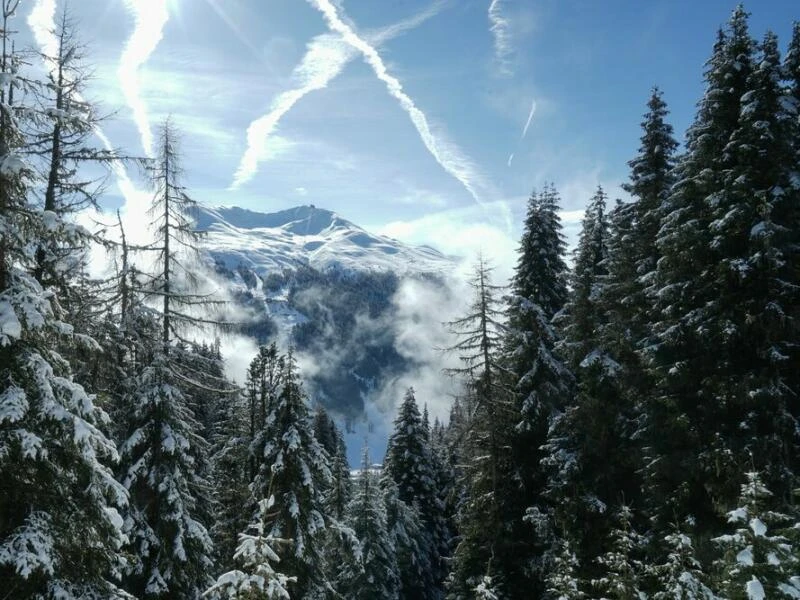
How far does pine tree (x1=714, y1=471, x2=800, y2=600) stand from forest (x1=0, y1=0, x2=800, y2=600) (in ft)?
0.12

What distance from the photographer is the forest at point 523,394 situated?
8.55 m

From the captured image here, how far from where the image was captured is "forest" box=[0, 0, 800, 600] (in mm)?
8555

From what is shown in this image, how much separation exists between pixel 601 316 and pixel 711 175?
7.14m

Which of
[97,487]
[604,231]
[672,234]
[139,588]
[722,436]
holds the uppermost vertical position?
[604,231]

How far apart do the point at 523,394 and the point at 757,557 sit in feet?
48.8

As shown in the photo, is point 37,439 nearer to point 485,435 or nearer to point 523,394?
point 485,435

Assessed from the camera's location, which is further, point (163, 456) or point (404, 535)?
point (404, 535)

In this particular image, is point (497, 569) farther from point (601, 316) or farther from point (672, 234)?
point (672, 234)

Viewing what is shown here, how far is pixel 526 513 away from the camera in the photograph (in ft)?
72.8

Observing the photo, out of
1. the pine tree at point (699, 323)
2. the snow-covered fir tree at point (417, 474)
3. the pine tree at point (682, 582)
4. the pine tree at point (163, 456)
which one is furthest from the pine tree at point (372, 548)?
the pine tree at point (682, 582)

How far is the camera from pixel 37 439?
26.1ft

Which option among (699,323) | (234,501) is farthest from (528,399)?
(234,501)

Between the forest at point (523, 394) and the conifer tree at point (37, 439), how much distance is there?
38 millimetres

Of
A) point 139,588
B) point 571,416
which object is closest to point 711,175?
point 571,416
